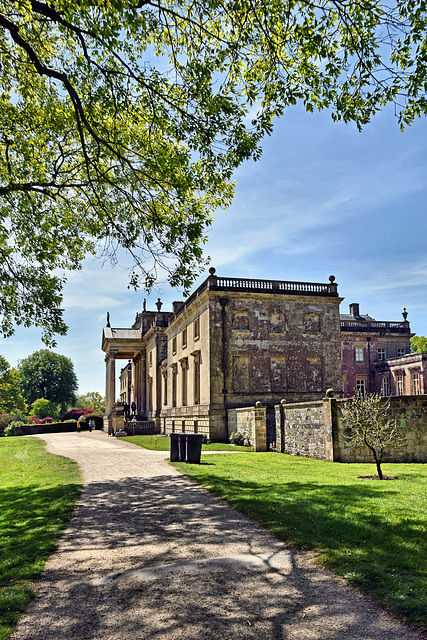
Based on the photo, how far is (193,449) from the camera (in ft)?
51.9

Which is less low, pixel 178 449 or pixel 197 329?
pixel 197 329

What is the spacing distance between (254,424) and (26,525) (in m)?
16.1

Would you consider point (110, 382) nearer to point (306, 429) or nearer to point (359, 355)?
point (359, 355)

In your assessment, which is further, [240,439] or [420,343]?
[420,343]

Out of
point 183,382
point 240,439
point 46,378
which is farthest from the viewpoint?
point 46,378

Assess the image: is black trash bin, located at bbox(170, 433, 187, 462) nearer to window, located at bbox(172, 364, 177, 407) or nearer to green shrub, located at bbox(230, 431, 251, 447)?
green shrub, located at bbox(230, 431, 251, 447)

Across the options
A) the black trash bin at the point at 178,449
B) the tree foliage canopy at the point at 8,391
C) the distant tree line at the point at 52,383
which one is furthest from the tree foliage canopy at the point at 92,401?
the black trash bin at the point at 178,449

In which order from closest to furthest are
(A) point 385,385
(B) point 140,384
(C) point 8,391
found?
(A) point 385,385
(B) point 140,384
(C) point 8,391

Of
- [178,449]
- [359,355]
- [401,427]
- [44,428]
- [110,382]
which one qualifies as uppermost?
[359,355]

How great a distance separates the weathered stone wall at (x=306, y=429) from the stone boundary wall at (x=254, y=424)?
102 cm

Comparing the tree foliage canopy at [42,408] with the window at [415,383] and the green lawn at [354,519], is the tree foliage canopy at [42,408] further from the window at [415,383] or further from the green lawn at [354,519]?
the green lawn at [354,519]

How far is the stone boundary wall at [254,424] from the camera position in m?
22.3

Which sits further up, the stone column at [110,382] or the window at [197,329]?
the window at [197,329]

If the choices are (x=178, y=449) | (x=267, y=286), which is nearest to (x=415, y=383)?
(x=267, y=286)
